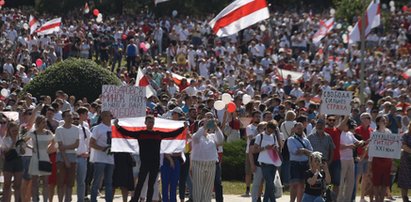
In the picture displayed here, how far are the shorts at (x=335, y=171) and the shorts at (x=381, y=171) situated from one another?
1.15 metres

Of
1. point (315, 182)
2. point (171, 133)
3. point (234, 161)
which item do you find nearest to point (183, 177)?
point (171, 133)

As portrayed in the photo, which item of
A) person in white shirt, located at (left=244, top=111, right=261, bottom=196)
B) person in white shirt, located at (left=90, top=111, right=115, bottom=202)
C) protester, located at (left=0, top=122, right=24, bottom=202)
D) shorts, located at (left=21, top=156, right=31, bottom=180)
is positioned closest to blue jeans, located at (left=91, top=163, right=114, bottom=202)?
person in white shirt, located at (left=90, top=111, right=115, bottom=202)

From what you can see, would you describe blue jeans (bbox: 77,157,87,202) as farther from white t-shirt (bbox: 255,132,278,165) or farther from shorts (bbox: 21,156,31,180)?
white t-shirt (bbox: 255,132,278,165)

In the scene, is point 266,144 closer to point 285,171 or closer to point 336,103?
point 285,171

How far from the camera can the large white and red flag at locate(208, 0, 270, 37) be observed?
27.8 meters

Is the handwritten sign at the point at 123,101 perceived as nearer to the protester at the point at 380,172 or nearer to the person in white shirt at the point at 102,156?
the person in white shirt at the point at 102,156

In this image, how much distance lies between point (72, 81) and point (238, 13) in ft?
14.9

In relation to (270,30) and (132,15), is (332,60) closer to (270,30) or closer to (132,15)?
(270,30)

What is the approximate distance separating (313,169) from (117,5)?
42.7 meters

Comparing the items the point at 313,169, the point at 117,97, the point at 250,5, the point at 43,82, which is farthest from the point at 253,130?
the point at 43,82

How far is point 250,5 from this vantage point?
28.0 m

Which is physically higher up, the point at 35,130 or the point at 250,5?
the point at 250,5

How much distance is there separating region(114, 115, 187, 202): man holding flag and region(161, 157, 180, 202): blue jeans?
773 millimetres

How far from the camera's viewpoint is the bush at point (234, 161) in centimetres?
2514
